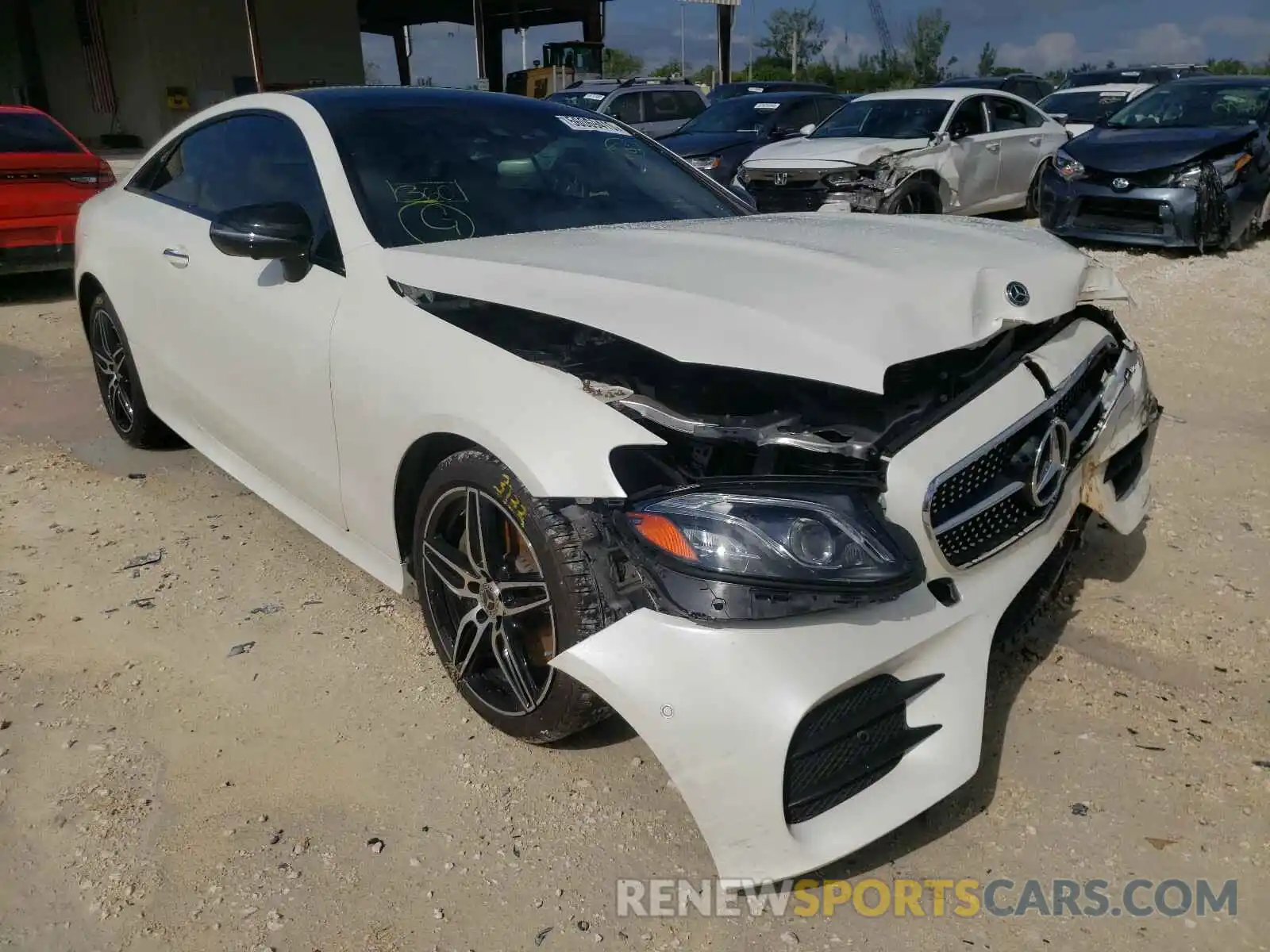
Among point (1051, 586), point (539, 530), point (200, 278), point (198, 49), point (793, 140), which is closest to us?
point (539, 530)

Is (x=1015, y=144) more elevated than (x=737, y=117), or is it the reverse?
(x=737, y=117)

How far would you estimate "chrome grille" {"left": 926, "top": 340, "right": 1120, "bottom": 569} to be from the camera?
1.99 m

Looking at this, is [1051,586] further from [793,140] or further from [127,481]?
[793,140]

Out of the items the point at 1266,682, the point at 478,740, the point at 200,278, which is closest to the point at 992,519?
the point at 1266,682

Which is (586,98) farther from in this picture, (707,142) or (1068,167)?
(1068,167)

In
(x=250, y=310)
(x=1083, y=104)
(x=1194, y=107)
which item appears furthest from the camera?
(x=1083, y=104)

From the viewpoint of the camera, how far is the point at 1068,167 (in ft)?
27.9

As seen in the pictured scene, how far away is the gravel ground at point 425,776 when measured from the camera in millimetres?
2004

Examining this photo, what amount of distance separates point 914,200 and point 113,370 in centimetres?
689

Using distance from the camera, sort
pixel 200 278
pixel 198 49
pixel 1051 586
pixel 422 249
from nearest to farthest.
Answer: pixel 1051 586 → pixel 422 249 → pixel 200 278 → pixel 198 49

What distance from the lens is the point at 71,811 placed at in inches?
91.4

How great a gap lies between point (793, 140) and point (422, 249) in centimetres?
777

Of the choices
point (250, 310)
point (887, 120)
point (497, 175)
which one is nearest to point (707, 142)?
point (887, 120)

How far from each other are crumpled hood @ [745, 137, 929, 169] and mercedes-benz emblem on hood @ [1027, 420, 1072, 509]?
6.83m
